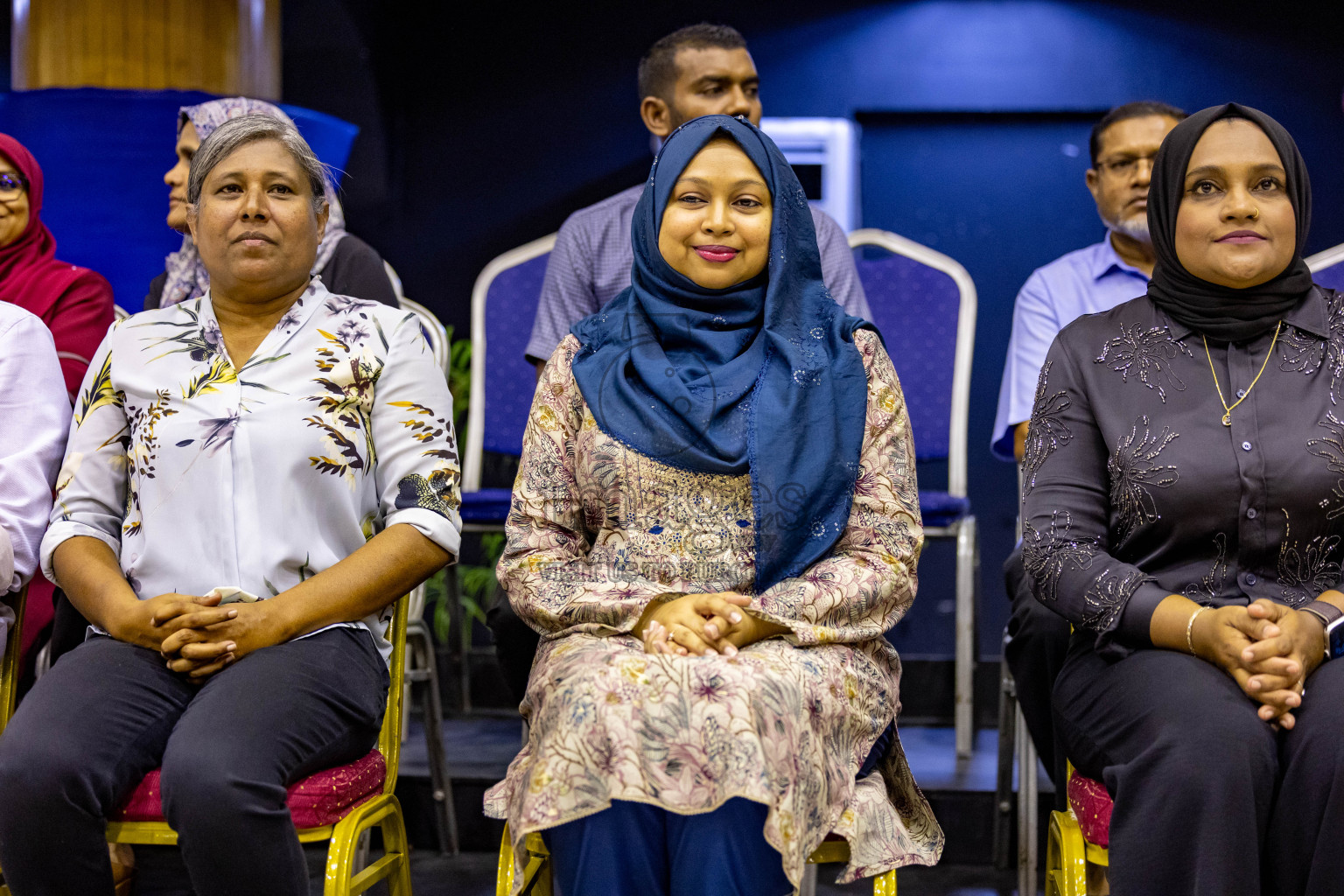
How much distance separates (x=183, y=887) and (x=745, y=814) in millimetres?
1520

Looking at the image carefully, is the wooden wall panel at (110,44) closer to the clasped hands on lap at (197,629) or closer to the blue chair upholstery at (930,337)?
the blue chair upholstery at (930,337)

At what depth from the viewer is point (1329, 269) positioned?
2.65m

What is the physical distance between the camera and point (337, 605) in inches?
69.7

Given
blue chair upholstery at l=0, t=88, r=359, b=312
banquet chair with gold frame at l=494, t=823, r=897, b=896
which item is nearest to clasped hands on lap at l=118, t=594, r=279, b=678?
banquet chair with gold frame at l=494, t=823, r=897, b=896

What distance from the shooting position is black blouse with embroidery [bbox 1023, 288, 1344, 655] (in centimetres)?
168

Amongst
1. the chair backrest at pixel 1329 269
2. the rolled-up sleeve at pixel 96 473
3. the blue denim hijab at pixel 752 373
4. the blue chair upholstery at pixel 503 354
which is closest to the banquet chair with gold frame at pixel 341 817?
the rolled-up sleeve at pixel 96 473

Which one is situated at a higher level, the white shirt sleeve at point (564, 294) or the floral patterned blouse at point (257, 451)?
the white shirt sleeve at point (564, 294)

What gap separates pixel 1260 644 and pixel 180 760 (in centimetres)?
131

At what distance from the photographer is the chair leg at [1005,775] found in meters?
2.38

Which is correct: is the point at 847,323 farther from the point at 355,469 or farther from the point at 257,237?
the point at 257,237

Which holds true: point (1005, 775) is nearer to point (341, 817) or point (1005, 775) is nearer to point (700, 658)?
point (700, 658)

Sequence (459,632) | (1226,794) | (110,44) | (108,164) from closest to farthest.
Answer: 1. (1226,794)
2. (459,632)
3. (108,164)
4. (110,44)

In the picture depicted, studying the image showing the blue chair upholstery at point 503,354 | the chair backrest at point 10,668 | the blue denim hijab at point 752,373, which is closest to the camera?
the blue denim hijab at point 752,373

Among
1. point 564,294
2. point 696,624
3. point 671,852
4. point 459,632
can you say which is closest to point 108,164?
point 564,294
